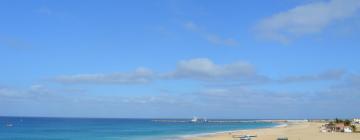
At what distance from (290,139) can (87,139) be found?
2710 centimetres

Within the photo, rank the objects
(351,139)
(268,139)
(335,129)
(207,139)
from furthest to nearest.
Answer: (335,129), (207,139), (268,139), (351,139)

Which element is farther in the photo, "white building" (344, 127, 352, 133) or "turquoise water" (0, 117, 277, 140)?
"turquoise water" (0, 117, 277, 140)

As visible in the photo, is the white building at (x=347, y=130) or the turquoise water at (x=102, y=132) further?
the turquoise water at (x=102, y=132)

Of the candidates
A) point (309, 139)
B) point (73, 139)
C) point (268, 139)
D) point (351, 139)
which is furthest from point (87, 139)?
point (351, 139)

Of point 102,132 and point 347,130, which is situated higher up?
point 102,132

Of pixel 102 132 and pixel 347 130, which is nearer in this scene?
pixel 347 130

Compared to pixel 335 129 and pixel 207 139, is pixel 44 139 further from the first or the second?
pixel 335 129

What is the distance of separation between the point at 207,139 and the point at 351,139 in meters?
17.4

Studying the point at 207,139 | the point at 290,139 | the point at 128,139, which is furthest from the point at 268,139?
the point at 128,139

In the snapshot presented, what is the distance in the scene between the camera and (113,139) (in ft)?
216

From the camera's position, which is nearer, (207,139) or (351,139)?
(351,139)

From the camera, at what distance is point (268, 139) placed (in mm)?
55625

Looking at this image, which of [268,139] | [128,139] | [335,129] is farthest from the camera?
[335,129]

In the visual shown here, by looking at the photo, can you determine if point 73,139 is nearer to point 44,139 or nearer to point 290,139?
point 44,139
